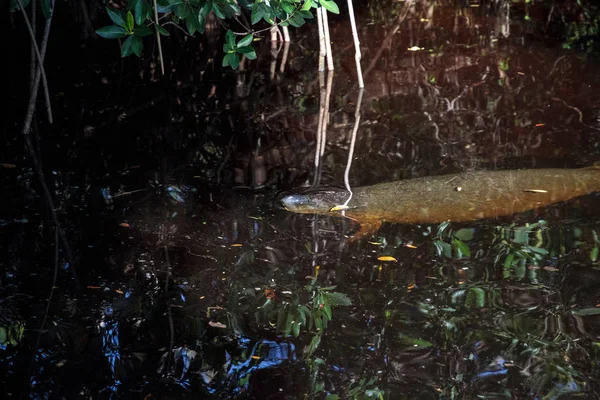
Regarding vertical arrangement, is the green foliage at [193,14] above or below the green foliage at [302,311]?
above

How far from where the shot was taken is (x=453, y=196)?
4.76m

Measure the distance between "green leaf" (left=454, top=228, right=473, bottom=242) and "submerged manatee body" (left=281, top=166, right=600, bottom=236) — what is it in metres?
0.16

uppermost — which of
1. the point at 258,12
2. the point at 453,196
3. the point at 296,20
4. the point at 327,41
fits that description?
the point at 258,12

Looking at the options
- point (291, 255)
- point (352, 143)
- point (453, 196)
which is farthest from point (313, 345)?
point (352, 143)

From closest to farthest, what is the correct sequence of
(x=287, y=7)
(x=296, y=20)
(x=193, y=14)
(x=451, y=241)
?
1. (x=451, y=241)
2. (x=193, y=14)
3. (x=287, y=7)
4. (x=296, y=20)

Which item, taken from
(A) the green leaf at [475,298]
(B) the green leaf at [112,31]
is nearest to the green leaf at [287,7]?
(B) the green leaf at [112,31]

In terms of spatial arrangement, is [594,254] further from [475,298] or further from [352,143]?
[352,143]

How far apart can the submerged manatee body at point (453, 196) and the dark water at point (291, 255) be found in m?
0.14

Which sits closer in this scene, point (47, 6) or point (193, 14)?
point (193, 14)

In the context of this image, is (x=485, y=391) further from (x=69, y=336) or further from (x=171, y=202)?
(x=171, y=202)

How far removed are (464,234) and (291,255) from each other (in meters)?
1.07

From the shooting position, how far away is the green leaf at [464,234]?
4.23 m

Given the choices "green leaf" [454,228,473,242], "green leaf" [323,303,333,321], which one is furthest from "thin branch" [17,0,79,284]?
"green leaf" [454,228,473,242]

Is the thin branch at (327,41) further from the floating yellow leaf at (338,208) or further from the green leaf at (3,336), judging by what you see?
the green leaf at (3,336)
